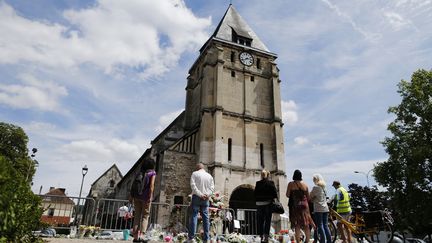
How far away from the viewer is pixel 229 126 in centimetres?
2330

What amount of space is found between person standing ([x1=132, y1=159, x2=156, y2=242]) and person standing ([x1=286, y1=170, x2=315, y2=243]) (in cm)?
343

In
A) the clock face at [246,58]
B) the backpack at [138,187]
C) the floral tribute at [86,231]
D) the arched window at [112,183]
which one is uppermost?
the clock face at [246,58]

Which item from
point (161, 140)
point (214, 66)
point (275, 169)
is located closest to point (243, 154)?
point (275, 169)

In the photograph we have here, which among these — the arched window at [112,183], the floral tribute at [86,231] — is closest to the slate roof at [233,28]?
the floral tribute at [86,231]

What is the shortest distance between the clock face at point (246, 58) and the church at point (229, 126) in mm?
29

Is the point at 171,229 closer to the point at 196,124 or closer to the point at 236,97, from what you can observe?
the point at 196,124

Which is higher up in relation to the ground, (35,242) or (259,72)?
(259,72)

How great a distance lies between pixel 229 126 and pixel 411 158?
12437 millimetres

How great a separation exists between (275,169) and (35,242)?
19298 millimetres

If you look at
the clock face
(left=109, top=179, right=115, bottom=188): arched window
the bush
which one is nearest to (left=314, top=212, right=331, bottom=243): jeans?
the bush

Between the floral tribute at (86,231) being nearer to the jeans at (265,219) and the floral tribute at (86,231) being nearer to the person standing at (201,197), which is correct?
the person standing at (201,197)

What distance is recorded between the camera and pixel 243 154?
22.9m

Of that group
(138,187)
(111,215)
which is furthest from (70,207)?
(138,187)

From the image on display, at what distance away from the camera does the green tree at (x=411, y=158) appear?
18.3 metres
